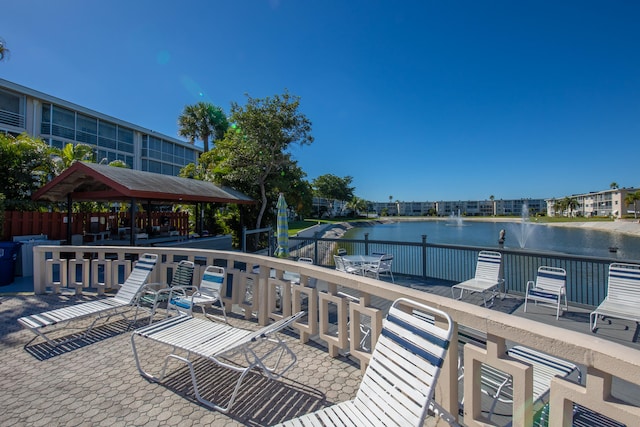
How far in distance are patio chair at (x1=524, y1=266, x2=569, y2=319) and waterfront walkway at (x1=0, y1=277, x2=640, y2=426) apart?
1181mm

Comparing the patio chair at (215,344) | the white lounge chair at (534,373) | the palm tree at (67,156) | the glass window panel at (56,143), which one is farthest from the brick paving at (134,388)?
the glass window panel at (56,143)

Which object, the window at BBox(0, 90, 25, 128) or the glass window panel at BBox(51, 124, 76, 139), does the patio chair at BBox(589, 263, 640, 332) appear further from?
the glass window panel at BBox(51, 124, 76, 139)

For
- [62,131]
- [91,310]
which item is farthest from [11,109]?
[91,310]

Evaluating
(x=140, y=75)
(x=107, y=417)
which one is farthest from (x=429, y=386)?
(x=140, y=75)

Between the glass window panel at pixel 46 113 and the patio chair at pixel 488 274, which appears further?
the glass window panel at pixel 46 113

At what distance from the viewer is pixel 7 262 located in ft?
24.2

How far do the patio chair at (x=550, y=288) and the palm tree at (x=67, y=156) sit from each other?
18.5m

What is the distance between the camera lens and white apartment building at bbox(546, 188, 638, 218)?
69.3 m

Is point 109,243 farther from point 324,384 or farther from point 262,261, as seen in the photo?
point 324,384

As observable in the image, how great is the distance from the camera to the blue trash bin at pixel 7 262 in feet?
23.8

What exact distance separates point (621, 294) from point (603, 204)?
104069 millimetres

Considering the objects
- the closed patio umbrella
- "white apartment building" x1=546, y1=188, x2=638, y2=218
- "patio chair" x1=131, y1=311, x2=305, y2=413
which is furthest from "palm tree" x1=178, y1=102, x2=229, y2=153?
"white apartment building" x1=546, y1=188, x2=638, y2=218

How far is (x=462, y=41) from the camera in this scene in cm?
1291

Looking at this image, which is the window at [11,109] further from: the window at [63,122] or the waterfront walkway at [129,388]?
the waterfront walkway at [129,388]
